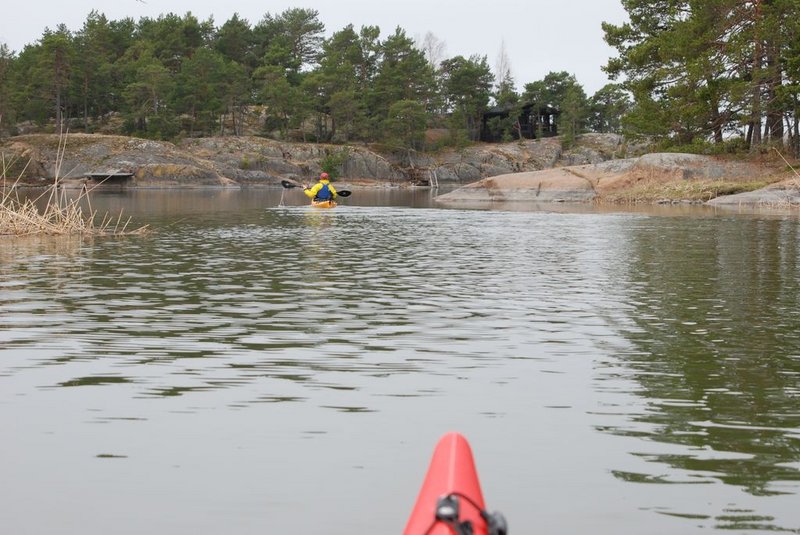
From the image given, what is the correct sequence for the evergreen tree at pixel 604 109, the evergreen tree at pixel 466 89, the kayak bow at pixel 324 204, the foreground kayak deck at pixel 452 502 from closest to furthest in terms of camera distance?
the foreground kayak deck at pixel 452 502, the kayak bow at pixel 324 204, the evergreen tree at pixel 466 89, the evergreen tree at pixel 604 109

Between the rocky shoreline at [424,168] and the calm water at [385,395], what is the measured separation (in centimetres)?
1076

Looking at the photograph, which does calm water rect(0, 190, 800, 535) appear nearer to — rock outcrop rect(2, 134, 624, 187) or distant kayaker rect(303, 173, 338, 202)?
distant kayaker rect(303, 173, 338, 202)

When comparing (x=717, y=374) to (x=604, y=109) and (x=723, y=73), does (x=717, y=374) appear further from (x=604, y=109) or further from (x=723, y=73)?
(x=604, y=109)

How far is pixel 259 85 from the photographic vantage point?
103 metres

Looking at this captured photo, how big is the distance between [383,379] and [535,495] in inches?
114

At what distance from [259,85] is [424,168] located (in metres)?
20.5

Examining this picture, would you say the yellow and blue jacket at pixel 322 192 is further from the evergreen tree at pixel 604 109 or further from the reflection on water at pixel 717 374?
the evergreen tree at pixel 604 109

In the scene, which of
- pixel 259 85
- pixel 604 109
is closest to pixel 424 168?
pixel 259 85

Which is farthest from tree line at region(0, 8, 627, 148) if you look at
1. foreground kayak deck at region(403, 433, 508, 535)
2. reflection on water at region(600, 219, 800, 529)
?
foreground kayak deck at region(403, 433, 508, 535)

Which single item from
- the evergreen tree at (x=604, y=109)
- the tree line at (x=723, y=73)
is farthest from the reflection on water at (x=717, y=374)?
the evergreen tree at (x=604, y=109)

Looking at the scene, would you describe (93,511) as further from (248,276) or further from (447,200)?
(447,200)

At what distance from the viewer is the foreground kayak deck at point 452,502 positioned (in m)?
3.33

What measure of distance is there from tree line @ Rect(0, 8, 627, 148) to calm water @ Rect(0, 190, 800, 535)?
244ft

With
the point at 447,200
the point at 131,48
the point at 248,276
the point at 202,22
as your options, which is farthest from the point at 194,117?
the point at 248,276
